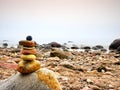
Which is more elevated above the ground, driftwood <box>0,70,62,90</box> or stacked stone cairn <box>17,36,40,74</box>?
stacked stone cairn <box>17,36,40,74</box>

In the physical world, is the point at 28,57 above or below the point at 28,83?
above

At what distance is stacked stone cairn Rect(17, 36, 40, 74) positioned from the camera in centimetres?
566

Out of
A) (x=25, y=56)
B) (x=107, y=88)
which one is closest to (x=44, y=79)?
(x=25, y=56)

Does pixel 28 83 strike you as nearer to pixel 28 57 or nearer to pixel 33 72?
pixel 33 72

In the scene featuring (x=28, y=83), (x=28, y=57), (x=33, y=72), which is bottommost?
(x=28, y=83)

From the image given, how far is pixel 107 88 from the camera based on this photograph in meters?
8.93

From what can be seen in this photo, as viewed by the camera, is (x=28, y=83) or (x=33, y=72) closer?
(x=28, y=83)

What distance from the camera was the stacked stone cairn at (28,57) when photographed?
5.66m

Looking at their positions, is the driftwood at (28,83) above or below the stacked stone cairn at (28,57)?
below

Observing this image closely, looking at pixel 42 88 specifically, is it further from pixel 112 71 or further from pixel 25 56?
pixel 112 71

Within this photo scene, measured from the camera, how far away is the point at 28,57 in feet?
18.9

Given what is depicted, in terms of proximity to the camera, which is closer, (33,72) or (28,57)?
(28,57)

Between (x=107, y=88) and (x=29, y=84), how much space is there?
3656 millimetres

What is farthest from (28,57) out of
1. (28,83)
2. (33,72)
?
(28,83)
